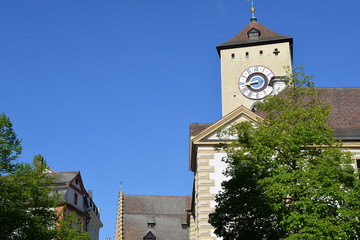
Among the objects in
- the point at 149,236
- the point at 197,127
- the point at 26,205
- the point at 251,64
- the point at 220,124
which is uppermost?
the point at 251,64

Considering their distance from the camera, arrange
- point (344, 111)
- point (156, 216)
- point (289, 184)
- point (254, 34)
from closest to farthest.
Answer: point (289, 184)
point (344, 111)
point (254, 34)
point (156, 216)

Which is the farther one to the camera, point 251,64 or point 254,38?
point 254,38

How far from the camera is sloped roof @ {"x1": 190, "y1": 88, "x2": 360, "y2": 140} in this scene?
30250 mm

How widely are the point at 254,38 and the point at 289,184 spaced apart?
32025 millimetres

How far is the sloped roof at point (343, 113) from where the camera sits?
30250 mm

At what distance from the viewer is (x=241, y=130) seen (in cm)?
2334

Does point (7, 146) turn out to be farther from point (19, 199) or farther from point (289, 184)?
point (289, 184)

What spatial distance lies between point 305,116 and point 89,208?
1310 inches

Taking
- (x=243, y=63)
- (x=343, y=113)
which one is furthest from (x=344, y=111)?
(x=243, y=63)

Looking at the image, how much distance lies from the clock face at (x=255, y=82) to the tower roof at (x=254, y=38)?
2796mm

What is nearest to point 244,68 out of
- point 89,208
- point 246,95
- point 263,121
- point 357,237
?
point 246,95

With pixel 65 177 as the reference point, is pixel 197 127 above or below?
above

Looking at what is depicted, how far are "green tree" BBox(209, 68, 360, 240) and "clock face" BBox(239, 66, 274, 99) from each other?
23.7 metres

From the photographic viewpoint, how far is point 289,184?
2089 cm
